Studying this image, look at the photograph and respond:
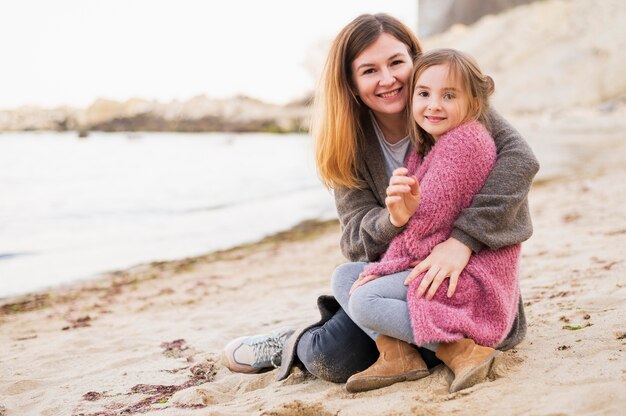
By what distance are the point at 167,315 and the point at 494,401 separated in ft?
11.0

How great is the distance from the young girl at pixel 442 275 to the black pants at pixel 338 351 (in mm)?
185

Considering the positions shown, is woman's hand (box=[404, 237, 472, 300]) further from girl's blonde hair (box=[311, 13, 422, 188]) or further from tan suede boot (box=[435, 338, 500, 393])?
girl's blonde hair (box=[311, 13, 422, 188])

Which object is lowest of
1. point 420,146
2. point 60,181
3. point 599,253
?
point 60,181

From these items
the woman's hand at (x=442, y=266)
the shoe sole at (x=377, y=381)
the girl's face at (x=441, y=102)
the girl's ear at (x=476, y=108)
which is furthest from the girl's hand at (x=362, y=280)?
the girl's ear at (x=476, y=108)

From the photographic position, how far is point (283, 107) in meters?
70.2

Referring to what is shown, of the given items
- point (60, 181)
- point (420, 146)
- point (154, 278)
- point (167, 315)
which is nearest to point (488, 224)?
point (420, 146)

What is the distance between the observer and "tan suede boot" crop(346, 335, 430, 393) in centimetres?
258

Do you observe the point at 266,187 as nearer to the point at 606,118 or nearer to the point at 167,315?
the point at 167,315

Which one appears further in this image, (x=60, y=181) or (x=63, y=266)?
(x=60, y=181)

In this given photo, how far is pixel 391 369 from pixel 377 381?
3.0 inches

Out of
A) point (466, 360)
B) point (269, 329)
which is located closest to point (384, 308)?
point (466, 360)

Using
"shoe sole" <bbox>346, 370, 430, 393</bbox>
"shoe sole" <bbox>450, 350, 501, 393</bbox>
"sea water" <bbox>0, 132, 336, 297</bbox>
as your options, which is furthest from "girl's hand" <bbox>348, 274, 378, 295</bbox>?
"sea water" <bbox>0, 132, 336, 297</bbox>

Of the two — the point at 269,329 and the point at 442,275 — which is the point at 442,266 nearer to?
the point at 442,275

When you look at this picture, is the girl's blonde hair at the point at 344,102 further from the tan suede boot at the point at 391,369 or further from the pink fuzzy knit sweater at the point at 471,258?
the tan suede boot at the point at 391,369
